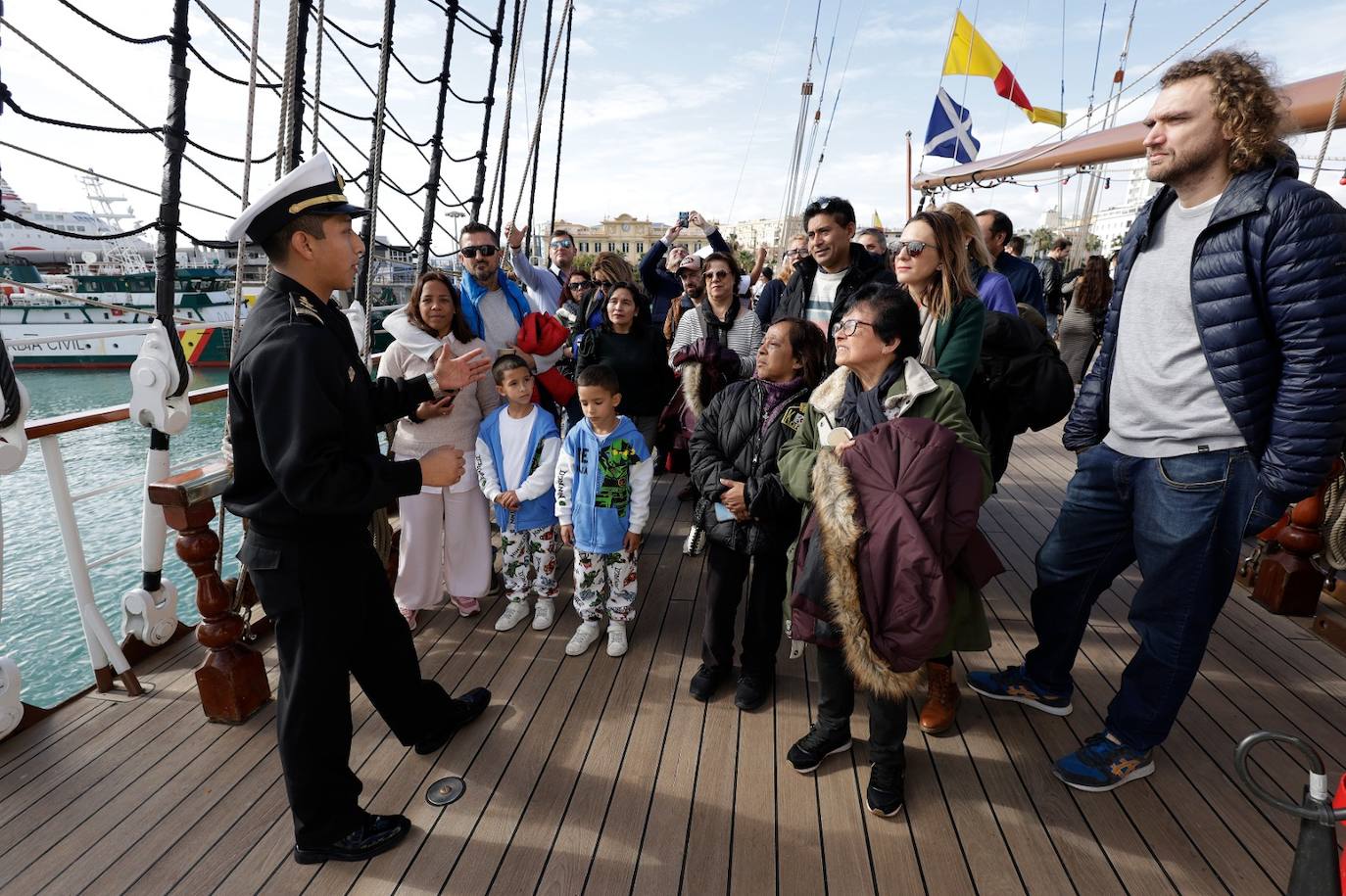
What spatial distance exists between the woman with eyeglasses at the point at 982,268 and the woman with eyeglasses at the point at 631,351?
1.47 metres

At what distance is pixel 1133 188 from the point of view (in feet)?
345

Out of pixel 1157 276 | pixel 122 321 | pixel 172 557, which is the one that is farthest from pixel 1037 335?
pixel 122 321

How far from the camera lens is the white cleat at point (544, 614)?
283 cm

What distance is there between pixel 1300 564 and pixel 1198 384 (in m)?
2.10

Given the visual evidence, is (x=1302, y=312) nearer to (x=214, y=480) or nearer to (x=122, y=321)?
(x=214, y=480)

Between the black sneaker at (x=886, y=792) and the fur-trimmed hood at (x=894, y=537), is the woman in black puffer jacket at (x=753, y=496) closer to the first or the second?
the fur-trimmed hood at (x=894, y=537)

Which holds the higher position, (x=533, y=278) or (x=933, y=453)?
(x=533, y=278)

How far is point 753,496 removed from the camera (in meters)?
2.05

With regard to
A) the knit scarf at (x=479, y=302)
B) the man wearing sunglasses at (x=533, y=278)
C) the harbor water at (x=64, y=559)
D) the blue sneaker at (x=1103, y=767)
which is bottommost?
the harbor water at (x=64, y=559)

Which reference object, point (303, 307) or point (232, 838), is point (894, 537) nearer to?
point (303, 307)

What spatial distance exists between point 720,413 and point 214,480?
168 cm

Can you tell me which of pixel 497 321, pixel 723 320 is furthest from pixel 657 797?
pixel 723 320

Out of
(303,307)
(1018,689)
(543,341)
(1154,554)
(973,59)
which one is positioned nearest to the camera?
(303,307)

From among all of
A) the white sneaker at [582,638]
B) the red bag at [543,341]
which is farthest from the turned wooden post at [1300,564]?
the red bag at [543,341]
